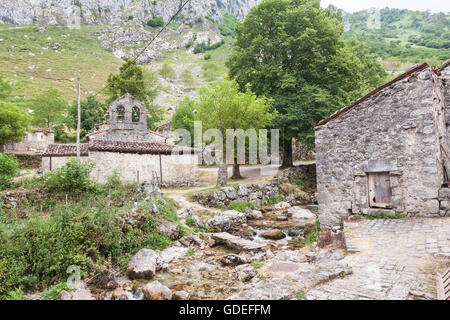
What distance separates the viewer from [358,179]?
9156 millimetres

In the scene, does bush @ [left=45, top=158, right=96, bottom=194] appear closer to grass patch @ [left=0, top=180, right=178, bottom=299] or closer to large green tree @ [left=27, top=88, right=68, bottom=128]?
grass patch @ [left=0, top=180, right=178, bottom=299]

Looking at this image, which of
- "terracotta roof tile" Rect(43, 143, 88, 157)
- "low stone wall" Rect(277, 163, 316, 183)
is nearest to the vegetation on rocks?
"terracotta roof tile" Rect(43, 143, 88, 157)

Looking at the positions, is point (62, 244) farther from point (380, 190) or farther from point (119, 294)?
point (380, 190)

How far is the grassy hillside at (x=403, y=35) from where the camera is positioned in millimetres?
71688

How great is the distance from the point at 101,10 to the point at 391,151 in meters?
155

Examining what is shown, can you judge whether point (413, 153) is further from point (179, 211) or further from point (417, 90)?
point (179, 211)

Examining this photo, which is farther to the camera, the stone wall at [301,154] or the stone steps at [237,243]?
the stone wall at [301,154]

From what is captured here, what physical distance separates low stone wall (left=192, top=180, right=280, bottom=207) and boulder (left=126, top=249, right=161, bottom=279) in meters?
7.00

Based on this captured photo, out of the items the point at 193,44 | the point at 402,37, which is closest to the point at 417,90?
the point at 402,37

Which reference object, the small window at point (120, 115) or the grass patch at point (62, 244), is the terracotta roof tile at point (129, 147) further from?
the small window at point (120, 115)

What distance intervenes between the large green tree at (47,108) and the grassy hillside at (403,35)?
66.7m

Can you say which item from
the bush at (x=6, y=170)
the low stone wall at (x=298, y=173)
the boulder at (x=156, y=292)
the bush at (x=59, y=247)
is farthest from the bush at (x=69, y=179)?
the low stone wall at (x=298, y=173)

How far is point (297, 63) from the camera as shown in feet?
63.8

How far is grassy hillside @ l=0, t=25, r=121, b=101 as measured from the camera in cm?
6081
